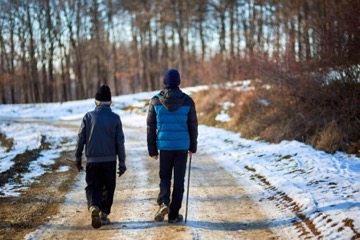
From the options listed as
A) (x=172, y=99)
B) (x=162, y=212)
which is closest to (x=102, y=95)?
(x=172, y=99)

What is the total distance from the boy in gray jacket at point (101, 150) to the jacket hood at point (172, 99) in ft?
2.62

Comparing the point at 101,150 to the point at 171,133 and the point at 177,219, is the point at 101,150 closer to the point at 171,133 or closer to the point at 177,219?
the point at 171,133

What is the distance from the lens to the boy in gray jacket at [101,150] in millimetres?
5684

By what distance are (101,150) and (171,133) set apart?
1055 millimetres

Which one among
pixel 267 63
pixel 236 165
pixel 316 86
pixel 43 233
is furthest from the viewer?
pixel 267 63

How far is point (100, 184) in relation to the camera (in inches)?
228

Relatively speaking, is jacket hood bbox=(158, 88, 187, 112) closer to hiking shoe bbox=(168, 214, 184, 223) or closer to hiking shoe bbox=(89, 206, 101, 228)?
hiking shoe bbox=(168, 214, 184, 223)

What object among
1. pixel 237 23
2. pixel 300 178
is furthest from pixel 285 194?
pixel 237 23

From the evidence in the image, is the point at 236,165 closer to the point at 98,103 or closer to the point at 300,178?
the point at 300,178

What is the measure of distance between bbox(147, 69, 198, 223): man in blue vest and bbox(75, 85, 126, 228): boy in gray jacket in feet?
1.77

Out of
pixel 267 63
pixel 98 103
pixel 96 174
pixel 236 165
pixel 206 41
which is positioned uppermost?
pixel 206 41

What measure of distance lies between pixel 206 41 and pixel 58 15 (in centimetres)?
1729

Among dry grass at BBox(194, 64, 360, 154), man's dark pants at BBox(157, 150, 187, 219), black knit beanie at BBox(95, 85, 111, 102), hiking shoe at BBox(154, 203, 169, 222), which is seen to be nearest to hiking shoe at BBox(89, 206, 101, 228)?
hiking shoe at BBox(154, 203, 169, 222)

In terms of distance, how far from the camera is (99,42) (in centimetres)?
4584
